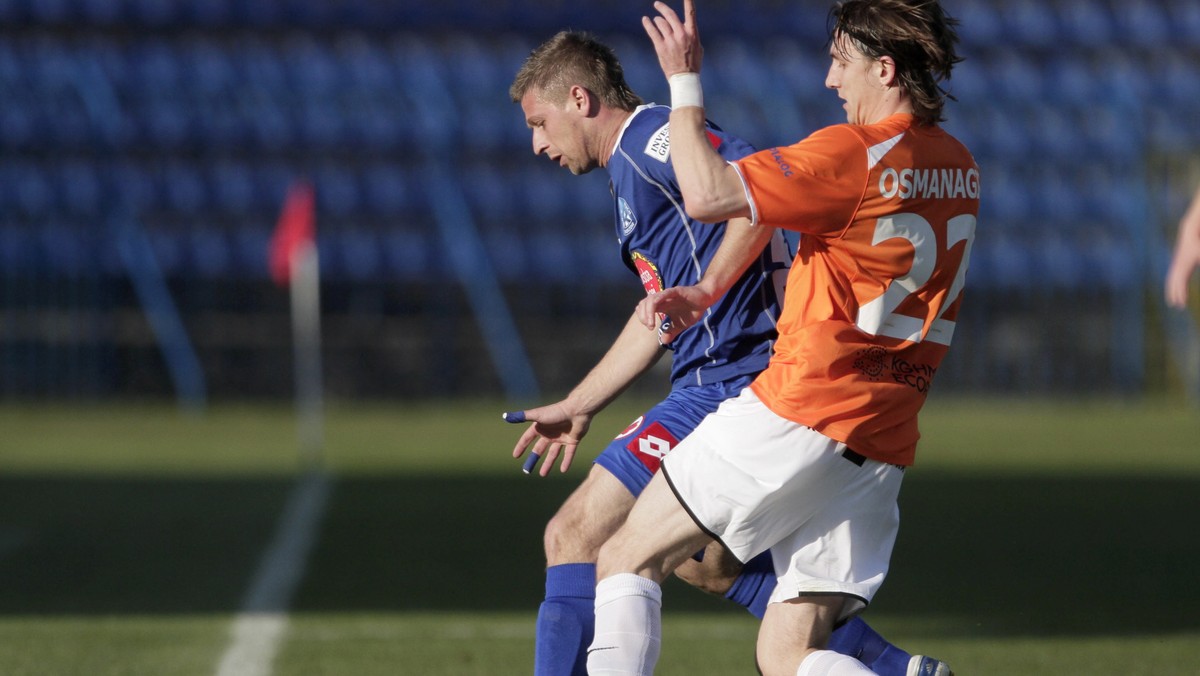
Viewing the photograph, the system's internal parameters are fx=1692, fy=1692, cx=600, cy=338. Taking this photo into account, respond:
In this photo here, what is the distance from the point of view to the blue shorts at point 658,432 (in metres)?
4.34

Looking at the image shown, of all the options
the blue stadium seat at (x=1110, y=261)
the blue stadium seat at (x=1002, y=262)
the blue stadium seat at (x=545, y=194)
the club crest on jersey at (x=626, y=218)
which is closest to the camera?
the club crest on jersey at (x=626, y=218)

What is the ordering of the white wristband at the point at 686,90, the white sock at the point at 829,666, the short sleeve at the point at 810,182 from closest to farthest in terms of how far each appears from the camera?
1. the short sleeve at the point at 810,182
2. the white wristband at the point at 686,90
3. the white sock at the point at 829,666

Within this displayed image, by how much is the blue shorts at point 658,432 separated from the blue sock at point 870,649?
633 millimetres

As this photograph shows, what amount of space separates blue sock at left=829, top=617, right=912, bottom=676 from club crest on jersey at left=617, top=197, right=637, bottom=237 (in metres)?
1.18

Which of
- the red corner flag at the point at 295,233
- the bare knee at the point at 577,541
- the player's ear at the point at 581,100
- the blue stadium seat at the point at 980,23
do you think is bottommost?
the red corner flag at the point at 295,233

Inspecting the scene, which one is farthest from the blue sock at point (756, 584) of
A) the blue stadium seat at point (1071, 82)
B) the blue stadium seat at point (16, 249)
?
the blue stadium seat at point (1071, 82)

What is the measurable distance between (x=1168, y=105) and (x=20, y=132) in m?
13.5

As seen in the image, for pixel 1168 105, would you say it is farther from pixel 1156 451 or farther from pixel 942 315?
pixel 942 315

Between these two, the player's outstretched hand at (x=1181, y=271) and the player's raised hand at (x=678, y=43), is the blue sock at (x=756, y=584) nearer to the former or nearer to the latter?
the player's outstretched hand at (x=1181, y=271)

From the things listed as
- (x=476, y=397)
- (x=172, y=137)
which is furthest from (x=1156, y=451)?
(x=172, y=137)

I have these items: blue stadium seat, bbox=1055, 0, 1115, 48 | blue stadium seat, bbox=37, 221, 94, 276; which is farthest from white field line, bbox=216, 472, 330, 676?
blue stadium seat, bbox=1055, 0, 1115, 48

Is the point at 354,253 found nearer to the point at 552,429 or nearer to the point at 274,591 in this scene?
the point at 274,591

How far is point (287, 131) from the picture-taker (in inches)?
781

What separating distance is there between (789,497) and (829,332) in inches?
14.7
